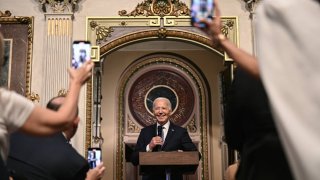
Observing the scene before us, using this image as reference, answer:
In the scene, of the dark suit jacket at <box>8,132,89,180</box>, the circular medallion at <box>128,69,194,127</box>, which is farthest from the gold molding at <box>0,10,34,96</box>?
the dark suit jacket at <box>8,132,89,180</box>

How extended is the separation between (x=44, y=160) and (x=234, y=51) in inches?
53.3

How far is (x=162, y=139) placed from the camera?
550 cm

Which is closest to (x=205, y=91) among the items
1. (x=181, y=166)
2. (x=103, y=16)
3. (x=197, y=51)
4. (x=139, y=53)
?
(x=197, y=51)

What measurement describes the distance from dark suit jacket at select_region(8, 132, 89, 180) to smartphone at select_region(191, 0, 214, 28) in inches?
48.5

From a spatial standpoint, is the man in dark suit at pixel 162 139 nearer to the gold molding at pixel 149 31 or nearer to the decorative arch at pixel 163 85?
the gold molding at pixel 149 31

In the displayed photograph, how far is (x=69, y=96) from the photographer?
2180mm

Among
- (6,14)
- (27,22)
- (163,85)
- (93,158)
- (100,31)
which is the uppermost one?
(6,14)

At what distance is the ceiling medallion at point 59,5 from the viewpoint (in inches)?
264

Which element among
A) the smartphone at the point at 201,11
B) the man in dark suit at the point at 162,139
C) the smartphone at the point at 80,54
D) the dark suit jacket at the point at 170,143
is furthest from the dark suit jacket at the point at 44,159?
the dark suit jacket at the point at 170,143

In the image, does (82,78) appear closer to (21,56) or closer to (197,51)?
(21,56)

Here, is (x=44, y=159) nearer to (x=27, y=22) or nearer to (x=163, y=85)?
(x=27, y=22)

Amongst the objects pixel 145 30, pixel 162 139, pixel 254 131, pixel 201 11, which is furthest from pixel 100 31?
pixel 254 131

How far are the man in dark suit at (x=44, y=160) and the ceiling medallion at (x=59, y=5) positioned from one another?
13.4 ft

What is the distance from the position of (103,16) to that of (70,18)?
0.47 metres
